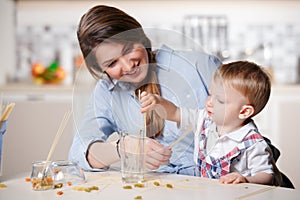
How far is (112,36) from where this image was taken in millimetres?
1172

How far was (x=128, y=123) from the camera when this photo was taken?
1150 millimetres

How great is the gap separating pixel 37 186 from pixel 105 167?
0.82 ft

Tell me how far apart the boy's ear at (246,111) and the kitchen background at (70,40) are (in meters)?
2.26

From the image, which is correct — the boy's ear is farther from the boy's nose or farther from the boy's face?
the boy's nose

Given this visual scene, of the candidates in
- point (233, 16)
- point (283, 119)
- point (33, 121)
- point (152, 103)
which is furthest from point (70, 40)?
point (152, 103)

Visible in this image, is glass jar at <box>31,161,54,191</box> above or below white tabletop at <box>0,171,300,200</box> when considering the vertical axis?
above

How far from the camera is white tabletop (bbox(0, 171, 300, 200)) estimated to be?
94cm

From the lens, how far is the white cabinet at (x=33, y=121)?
3342 millimetres

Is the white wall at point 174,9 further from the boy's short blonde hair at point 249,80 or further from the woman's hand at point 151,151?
the woman's hand at point 151,151

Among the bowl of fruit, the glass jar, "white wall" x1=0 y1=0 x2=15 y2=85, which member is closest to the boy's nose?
the glass jar

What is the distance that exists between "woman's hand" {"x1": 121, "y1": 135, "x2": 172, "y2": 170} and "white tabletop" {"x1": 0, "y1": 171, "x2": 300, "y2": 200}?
0.04 metres

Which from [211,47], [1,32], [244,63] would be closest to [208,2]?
[211,47]

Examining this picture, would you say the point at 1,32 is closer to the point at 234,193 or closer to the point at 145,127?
the point at 145,127

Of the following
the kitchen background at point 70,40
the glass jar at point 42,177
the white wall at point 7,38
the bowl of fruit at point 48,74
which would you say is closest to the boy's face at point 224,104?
the glass jar at point 42,177
